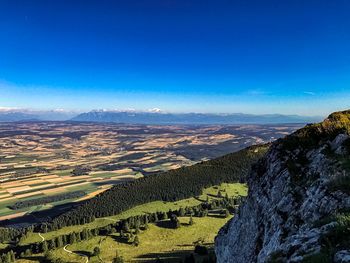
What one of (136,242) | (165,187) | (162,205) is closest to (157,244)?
(136,242)

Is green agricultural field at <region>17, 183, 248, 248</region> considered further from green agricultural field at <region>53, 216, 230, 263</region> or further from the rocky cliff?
the rocky cliff

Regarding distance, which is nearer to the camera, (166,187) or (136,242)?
(136,242)

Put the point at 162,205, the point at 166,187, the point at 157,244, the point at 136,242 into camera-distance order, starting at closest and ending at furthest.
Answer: the point at 157,244 → the point at 136,242 → the point at 162,205 → the point at 166,187

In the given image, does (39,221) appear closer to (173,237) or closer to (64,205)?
(64,205)

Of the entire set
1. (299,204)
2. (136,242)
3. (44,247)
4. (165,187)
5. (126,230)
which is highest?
(299,204)

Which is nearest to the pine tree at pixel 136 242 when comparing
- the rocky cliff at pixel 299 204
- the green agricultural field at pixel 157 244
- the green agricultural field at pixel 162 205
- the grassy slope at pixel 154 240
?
the green agricultural field at pixel 157 244

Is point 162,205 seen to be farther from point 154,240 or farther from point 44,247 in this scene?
point 44,247

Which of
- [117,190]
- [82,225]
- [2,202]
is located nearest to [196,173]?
[117,190]

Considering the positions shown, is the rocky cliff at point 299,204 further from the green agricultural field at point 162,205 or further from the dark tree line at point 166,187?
the dark tree line at point 166,187
